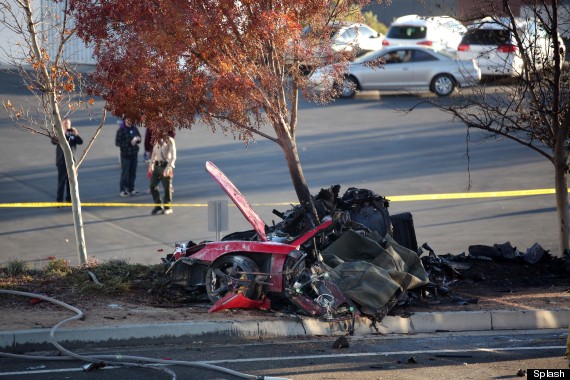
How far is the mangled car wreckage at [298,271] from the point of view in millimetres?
9742

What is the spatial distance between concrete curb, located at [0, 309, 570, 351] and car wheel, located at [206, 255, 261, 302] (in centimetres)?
66

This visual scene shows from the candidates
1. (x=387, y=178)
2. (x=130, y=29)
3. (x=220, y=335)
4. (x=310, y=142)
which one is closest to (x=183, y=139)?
(x=310, y=142)

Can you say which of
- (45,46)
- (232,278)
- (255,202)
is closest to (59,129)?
(45,46)

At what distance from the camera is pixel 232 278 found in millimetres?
9891

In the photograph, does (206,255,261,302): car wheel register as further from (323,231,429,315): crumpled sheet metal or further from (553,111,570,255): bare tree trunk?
(553,111,570,255): bare tree trunk

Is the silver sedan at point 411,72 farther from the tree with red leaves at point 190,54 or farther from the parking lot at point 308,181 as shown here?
the tree with red leaves at point 190,54

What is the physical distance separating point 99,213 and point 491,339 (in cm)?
1025

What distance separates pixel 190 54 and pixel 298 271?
3.27 m

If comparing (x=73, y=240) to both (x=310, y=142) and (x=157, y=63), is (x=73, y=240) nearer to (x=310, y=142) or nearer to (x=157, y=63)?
(x=157, y=63)

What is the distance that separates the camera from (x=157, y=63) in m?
11.0

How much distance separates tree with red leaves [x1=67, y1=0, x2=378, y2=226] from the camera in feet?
35.4

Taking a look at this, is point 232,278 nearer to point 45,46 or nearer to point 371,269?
point 371,269

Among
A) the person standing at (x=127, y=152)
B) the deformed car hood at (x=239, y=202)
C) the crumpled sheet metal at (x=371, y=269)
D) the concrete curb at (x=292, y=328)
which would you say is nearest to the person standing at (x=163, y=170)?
the person standing at (x=127, y=152)

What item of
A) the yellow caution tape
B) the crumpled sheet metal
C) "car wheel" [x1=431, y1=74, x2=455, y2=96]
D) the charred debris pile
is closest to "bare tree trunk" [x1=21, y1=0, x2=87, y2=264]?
the charred debris pile
